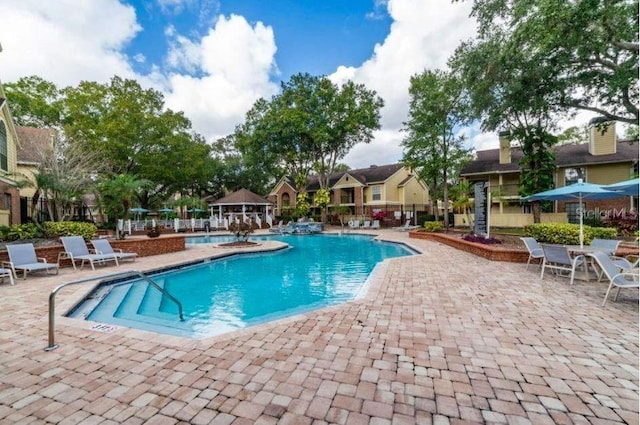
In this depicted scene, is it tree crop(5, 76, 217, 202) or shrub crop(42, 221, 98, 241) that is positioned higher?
tree crop(5, 76, 217, 202)

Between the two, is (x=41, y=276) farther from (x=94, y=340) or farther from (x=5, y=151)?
(x=5, y=151)

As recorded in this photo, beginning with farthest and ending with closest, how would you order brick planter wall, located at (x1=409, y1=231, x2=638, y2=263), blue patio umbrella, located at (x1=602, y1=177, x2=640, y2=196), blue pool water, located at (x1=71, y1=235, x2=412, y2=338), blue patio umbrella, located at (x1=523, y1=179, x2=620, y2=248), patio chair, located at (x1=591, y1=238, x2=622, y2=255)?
brick planter wall, located at (x1=409, y1=231, x2=638, y2=263) < blue patio umbrella, located at (x1=523, y1=179, x2=620, y2=248) < patio chair, located at (x1=591, y1=238, x2=622, y2=255) < blue patio umbrella, located at (x1=602, y1=177, x2=640, y2=196) < blue pool water, located at (x1=71, y1=235, x2=412, y2=338)

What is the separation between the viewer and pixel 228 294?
7.43 m

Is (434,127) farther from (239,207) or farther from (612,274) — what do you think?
(239,207)

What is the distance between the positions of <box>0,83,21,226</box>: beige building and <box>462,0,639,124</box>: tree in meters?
21.4

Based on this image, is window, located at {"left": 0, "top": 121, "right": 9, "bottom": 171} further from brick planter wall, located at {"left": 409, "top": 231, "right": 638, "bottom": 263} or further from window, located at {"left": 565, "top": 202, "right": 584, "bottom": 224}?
window, located at {"left": 565, "top": 202, "right": 584, "bottom": 224}

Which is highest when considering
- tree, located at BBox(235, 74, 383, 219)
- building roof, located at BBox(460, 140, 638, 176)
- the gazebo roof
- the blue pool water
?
tree, located at BBox(235, 74, 383, 219)

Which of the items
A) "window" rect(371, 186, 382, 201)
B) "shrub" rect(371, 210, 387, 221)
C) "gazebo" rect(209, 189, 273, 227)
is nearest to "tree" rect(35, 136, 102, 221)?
"gazebo" rect(209, 189, 273, 227)

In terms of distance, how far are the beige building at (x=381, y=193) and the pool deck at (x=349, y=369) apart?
28.1 meters

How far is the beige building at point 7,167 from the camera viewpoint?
44.0 ft

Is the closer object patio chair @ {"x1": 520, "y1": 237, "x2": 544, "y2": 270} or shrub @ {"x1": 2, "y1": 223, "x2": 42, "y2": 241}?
patio chair @ {"x1": 520, "y1": 237, "x2": 544, "y2": 270}

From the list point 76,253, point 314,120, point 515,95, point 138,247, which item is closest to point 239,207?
point 314,120

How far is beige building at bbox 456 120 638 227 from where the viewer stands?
20.5 metres

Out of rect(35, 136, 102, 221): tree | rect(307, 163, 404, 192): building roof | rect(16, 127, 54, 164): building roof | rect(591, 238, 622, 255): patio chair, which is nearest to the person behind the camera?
rect(591, 238, 622, 255): patio chair
